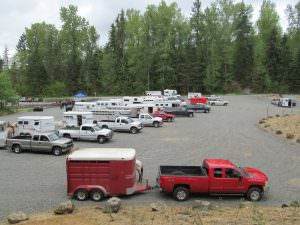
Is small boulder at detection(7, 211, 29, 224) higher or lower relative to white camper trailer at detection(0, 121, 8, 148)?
lower

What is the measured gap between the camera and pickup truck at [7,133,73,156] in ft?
→ 78.6

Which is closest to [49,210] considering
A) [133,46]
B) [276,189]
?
[276,189]

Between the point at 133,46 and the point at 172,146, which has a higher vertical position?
the point at 133,46

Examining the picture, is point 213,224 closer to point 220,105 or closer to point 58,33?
point 220,105

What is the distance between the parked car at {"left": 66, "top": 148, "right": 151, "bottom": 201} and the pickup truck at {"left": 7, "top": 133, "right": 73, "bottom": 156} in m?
9.10

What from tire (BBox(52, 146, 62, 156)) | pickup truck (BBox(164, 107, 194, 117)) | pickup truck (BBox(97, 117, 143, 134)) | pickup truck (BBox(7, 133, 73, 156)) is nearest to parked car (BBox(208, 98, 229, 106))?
pickup truck (BBox(164, 107, 194, 117))

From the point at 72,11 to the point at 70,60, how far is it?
605 inches

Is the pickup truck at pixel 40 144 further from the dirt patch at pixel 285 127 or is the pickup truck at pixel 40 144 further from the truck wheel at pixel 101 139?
the dirt patch at pixel 285 127

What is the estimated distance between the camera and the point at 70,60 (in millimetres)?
Answer: 98250

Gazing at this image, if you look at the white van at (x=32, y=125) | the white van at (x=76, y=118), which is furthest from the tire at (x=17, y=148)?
the white van at (x=76, y=118)

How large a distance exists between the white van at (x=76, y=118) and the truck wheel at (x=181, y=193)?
70.3ft

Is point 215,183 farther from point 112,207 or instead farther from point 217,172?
point 112,207

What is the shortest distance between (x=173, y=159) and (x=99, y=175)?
27.7 feet

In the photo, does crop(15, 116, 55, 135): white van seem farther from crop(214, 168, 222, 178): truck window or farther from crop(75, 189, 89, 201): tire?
crop(214, 168, 222, 178): truck window
